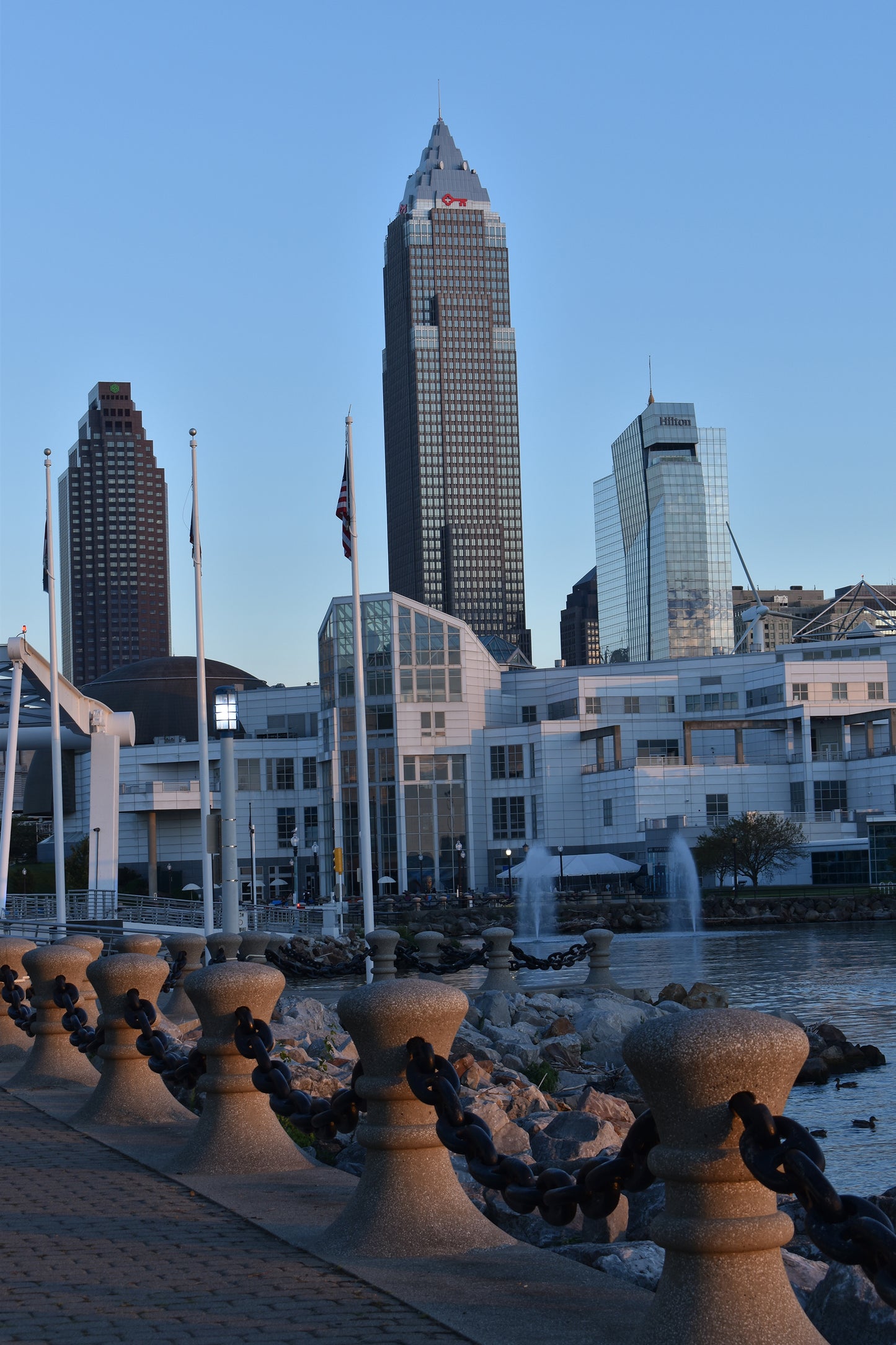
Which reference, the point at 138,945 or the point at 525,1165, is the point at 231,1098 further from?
the point at 138,945

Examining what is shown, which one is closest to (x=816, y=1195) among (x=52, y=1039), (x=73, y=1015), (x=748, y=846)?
(x=73, y=1015)

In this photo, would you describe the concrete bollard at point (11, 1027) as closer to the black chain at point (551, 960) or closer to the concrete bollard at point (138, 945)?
the concrete bollard at point (138, 945)

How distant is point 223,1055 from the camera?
9.33 metres

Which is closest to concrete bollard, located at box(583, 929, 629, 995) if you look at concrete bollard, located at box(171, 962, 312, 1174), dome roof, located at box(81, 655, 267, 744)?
concrete bollard, located at box(171, 962, 312, 1174)

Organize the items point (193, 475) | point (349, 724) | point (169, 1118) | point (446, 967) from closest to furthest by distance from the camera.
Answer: point (169, 1118) < point (446, 967) < point (193, 475) < point (349, 724)

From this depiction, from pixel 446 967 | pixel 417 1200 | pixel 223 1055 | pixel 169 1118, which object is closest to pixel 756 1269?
pixel 417 1200

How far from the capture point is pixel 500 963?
92.5ft

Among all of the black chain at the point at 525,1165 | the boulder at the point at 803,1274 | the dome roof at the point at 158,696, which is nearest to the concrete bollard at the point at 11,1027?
the black chain at the point at 525,1165

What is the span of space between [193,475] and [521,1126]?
2747 cm

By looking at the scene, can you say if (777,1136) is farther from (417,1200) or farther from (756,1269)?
(417,1200)

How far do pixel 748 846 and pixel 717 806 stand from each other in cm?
870

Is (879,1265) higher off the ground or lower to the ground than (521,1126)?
higher

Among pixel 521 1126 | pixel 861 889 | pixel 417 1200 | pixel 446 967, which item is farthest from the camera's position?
pixel 861 889

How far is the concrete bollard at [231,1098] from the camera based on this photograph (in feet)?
30.3
